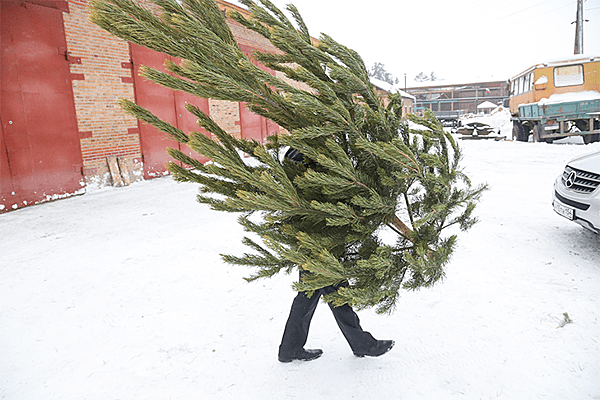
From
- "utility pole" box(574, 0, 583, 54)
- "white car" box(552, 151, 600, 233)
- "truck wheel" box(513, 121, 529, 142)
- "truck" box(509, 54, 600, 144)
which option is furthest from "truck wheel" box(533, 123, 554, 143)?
"utility pole" box(574, 0, 583, 54)

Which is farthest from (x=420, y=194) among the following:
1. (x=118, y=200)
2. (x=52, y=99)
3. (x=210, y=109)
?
(x=210, y=109)

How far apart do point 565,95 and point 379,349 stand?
14564 mm

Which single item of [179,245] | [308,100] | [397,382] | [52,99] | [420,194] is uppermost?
[52,99]

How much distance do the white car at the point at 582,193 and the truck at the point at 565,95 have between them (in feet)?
33.5

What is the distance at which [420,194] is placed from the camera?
2084mm

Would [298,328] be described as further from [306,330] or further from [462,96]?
[462,96]

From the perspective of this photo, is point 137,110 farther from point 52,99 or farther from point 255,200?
point 52,99

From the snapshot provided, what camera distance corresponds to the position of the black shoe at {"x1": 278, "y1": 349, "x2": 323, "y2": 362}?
2.89 m

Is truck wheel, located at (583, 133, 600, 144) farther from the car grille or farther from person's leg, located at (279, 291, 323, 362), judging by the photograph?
person's leg, located at (279, 291, 323, 362)

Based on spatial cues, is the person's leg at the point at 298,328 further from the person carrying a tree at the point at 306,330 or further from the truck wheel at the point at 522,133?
the truck wheel at the point at 522,133

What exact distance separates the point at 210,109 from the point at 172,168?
1137cm

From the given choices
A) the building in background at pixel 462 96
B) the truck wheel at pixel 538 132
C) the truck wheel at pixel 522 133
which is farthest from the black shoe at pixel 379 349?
the building in background at pixel 462 96

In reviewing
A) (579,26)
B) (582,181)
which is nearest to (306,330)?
(582,181)

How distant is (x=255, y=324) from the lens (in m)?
3.50
